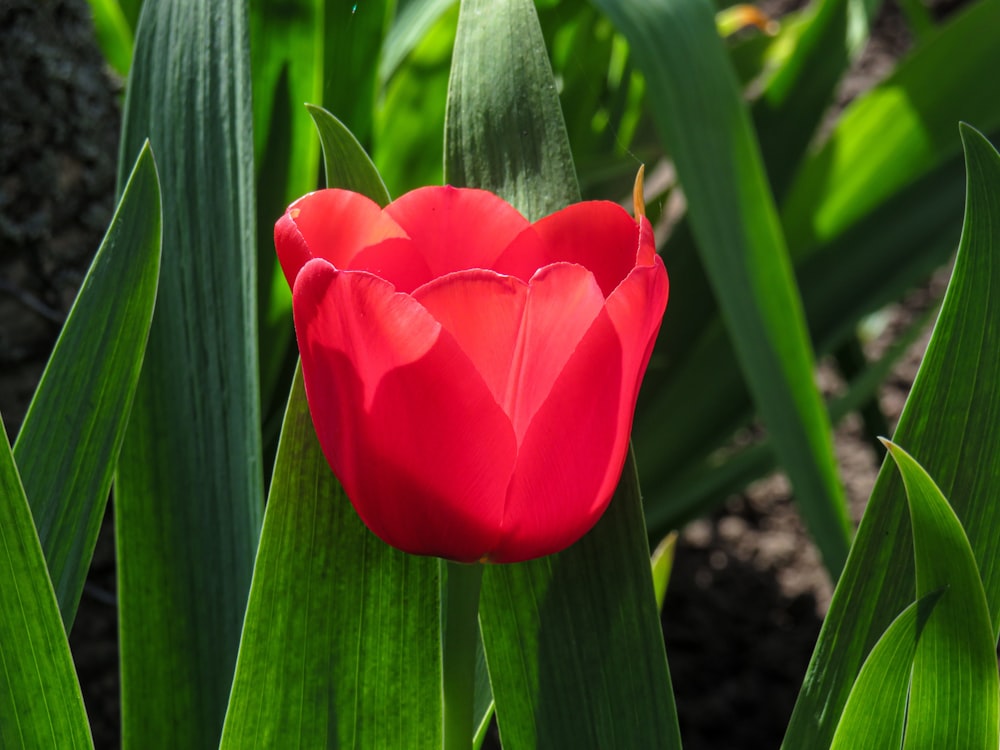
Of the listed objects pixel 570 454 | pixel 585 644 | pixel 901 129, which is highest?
pixel 570 454

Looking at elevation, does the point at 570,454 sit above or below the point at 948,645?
above

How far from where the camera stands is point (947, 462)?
0.40 metres

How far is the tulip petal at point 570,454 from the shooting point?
293 mm

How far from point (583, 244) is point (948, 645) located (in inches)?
7.7

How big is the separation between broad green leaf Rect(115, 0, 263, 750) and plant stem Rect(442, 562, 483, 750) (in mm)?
139

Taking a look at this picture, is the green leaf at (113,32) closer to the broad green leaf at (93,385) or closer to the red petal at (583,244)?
the broad green leaf at (93,385)

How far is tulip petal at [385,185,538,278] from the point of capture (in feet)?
1.16

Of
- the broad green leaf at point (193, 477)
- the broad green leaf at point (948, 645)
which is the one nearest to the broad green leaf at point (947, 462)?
the broad green leaf at point (948, 645)

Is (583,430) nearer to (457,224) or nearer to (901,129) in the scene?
(457,224)

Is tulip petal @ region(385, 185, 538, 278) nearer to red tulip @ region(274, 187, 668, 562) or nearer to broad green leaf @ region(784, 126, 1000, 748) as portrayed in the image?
red tulip @ region(274, 187, 668, 562)

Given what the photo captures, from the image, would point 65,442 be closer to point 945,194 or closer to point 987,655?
point 987,655

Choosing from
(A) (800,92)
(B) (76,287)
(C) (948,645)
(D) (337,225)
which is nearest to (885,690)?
(C) (948,645)

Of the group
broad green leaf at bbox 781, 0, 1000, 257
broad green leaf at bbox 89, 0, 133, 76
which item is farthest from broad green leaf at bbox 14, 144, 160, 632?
broad green leaf at bbox 781, 0, 1000, 257

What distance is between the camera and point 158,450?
464 millimetres
